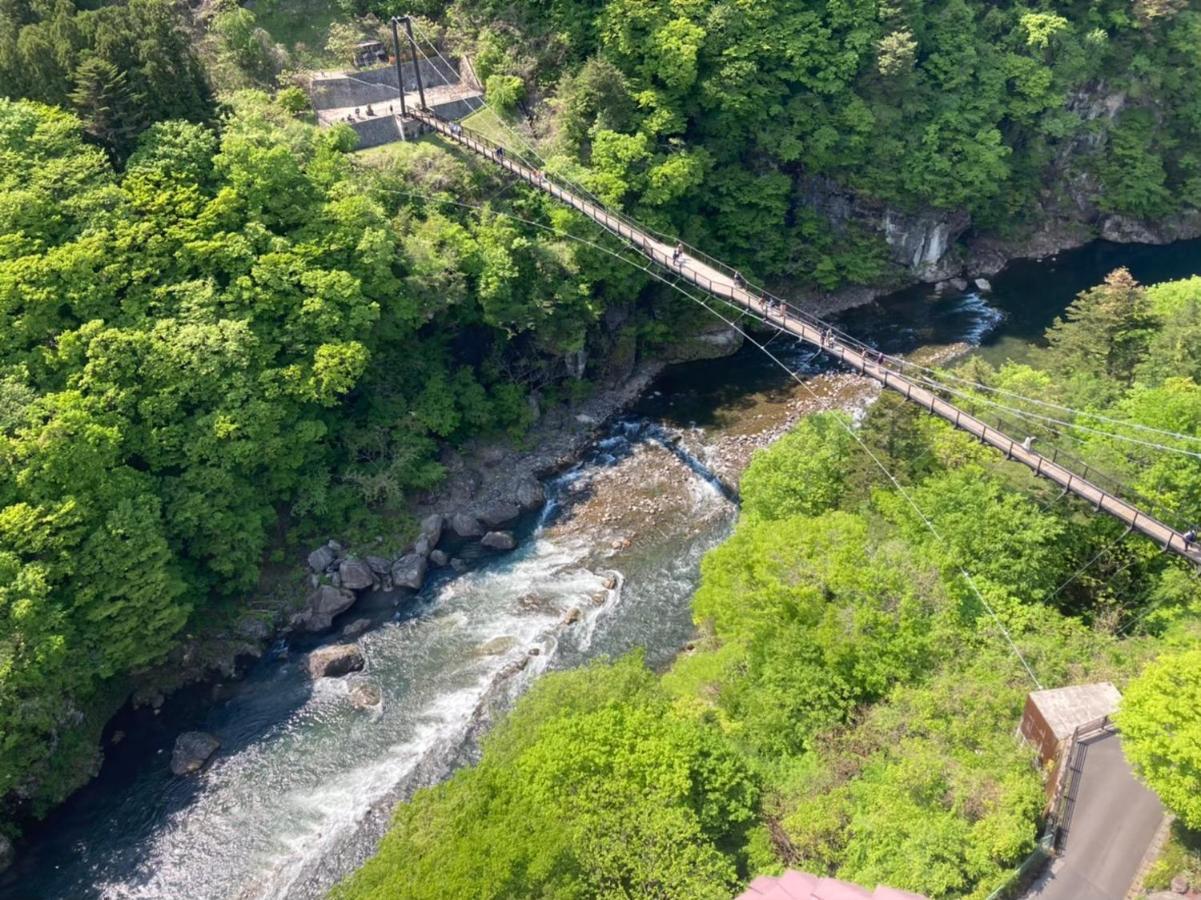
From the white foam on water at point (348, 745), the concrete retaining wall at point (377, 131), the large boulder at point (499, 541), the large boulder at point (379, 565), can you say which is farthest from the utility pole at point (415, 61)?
the white foam on water at point (348, 745)

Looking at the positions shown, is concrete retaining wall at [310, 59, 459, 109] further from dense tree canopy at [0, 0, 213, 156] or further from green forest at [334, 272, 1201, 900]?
green forest at [334, 272, 1201, 900]

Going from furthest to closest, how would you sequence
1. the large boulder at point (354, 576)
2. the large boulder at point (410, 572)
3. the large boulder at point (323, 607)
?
the large boulder at point (410, 572) < the large boulder at point (354, 576) < the large boulder at point (323, 607)

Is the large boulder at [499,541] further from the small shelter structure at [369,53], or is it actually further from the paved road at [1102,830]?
the small shelter structure at [369,53]

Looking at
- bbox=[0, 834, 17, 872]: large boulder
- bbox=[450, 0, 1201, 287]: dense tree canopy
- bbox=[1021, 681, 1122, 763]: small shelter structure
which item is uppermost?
bbox=[450, 0, 1201, 287]: dense tree canopy

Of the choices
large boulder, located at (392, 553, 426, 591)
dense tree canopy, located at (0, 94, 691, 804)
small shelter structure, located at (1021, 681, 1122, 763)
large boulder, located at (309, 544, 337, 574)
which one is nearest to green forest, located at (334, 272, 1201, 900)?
small shelter structure, located at (1021, 681, 1122, 763)

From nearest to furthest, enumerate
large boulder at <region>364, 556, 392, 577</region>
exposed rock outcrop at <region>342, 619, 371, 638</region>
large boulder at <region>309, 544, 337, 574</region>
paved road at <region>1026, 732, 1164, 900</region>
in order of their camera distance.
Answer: paved road at <region>1026, 732, 1164, 900</region> → exposed rock outcrop at <region>342, 619, 371, 638</region> → large boulder at <region>309, 544, 337, 574</region> → large boulder at <region>364, 556, 392, 577</region>

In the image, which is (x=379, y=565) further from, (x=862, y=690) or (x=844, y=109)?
(x=844, y=109)

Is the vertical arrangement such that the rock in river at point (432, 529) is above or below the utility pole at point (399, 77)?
below
